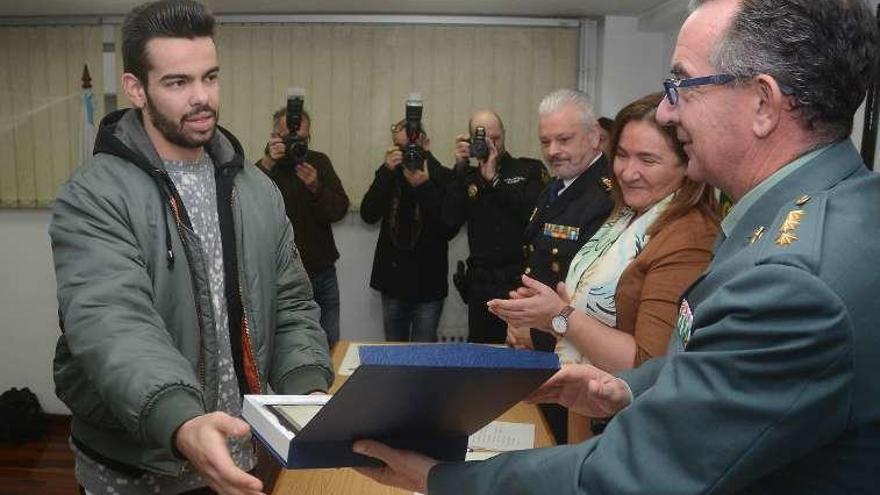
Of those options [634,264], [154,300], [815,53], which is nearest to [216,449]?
[154,300]

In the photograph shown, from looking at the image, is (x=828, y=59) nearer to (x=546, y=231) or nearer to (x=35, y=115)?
(x=546, y=231)

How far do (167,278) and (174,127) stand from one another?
1.05 feet

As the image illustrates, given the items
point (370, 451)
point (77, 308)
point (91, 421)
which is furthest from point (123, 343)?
point (370, 451)

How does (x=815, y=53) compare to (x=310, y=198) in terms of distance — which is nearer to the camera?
(x=815, y=53)

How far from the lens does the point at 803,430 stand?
2.37ft

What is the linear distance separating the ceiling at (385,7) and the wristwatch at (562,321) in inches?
104

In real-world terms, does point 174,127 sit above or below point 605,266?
above

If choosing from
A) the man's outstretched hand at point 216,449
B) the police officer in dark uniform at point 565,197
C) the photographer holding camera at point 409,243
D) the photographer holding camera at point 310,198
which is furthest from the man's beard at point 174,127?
the photographer holding camera at point 409,243

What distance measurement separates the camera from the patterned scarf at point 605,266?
1.77 metres

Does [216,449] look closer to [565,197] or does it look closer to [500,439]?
[500,439]

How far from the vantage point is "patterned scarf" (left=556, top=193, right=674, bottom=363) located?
1771 millimetres

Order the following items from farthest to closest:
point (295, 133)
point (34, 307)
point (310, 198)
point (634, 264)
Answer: point (34, 307) → point (310, 198) → point (295, 133) → point (634, 264)

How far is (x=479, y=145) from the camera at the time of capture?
346cm

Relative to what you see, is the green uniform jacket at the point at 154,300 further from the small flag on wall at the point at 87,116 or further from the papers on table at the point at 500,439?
the small flag on wall at the point at 87,116
